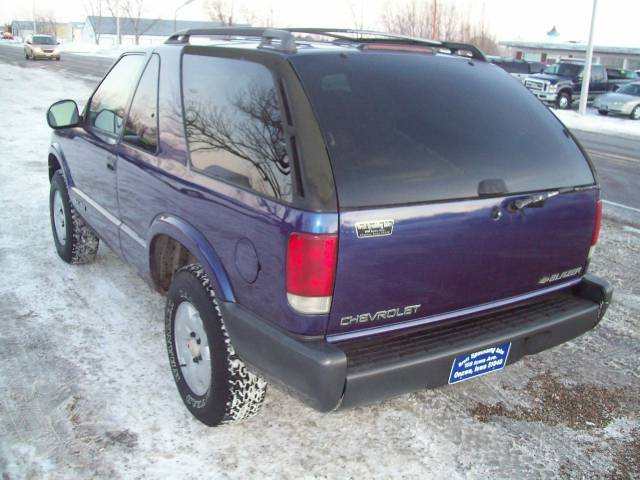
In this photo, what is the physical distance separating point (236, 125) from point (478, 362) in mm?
1529

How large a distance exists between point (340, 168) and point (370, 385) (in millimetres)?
877

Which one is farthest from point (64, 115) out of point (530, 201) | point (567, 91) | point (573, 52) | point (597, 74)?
point (573, 52)

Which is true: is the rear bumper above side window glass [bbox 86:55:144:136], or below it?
below

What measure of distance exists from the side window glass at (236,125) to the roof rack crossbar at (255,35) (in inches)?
6.6

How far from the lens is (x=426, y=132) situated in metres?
2.72

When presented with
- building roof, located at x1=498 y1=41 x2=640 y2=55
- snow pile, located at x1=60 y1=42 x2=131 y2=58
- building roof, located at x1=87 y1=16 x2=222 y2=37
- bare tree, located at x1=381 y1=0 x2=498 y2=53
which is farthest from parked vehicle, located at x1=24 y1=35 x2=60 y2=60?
building roof, located at x1=87 y1=16 x2=222 y2=37

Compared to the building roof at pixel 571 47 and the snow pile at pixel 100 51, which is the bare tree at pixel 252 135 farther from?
the building roof at pixel 571 47

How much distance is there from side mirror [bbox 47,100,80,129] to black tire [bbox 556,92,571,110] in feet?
80.9

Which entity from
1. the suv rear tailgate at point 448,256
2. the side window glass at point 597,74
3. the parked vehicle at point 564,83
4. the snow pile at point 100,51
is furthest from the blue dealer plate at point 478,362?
the snow pile at point 100,51

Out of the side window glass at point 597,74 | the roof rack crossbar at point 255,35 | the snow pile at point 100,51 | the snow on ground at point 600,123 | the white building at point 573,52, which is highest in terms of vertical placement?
the white building at point 573,52

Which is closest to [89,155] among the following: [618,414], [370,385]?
[370,385]

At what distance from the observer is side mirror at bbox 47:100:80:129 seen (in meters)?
4.69

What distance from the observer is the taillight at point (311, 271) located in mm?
2344

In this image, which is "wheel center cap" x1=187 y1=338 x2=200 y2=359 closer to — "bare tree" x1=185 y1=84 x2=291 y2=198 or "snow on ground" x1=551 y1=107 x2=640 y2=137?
"bare tree" x1=185 y1=84 x2=291 y2=198
